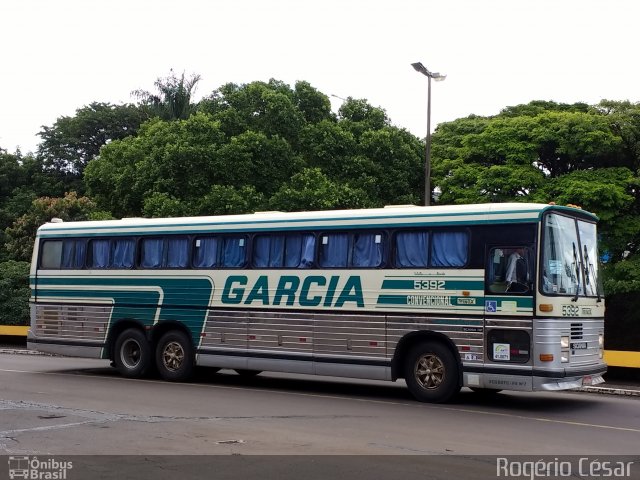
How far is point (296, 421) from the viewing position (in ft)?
39.8

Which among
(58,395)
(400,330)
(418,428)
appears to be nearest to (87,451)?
(418,428)

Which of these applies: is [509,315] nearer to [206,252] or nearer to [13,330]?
[206,252]

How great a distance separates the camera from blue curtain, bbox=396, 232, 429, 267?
48.9 feet

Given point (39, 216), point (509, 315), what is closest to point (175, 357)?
point (509, 315)

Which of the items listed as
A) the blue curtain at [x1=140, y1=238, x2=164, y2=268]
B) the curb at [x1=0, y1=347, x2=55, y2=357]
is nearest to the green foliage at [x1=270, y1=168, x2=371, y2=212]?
the curb at [x1=0, y1=347, x2=55, y2=357]

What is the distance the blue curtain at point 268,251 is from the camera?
16719 mm

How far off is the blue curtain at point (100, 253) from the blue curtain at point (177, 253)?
1796 mm

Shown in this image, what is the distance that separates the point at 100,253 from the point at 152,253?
154 cm

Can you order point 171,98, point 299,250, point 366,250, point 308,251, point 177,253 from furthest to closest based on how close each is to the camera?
point 171,98, point 177,253, point 299,250, point 308,251, point 366,250

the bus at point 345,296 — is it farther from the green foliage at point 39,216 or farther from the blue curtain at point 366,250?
the green foliage at point 39,216

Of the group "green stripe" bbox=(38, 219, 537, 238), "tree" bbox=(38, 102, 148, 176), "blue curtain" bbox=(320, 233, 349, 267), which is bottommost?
"blue curtain" bbox=(320, 233, 349, 267)

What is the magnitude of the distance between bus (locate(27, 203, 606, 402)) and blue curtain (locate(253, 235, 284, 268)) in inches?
1.2
